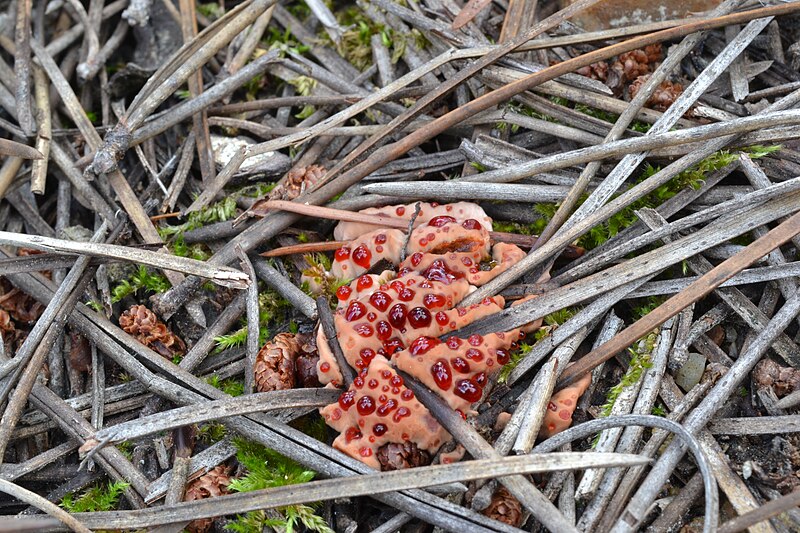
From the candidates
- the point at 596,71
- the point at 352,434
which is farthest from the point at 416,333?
the point at 596,71

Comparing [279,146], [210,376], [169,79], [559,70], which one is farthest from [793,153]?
[169,79]

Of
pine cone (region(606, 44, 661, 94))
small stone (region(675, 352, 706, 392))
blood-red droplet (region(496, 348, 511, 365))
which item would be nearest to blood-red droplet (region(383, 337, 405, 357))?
blood-red droplet (region(496, 348, 511, 365))

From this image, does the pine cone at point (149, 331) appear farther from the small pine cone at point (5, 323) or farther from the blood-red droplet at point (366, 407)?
the blood-red droplet at point (366, 407)

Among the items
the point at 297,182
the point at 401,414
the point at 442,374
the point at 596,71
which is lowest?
the point at 401,414

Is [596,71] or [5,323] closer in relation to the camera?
[5,323]

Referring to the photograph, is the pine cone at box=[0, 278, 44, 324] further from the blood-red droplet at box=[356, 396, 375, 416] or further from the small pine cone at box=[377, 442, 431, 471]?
the small pine cone at box=[377, 442, 431, 471]

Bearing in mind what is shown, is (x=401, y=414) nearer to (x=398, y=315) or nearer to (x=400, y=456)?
(x=400, y=456)
